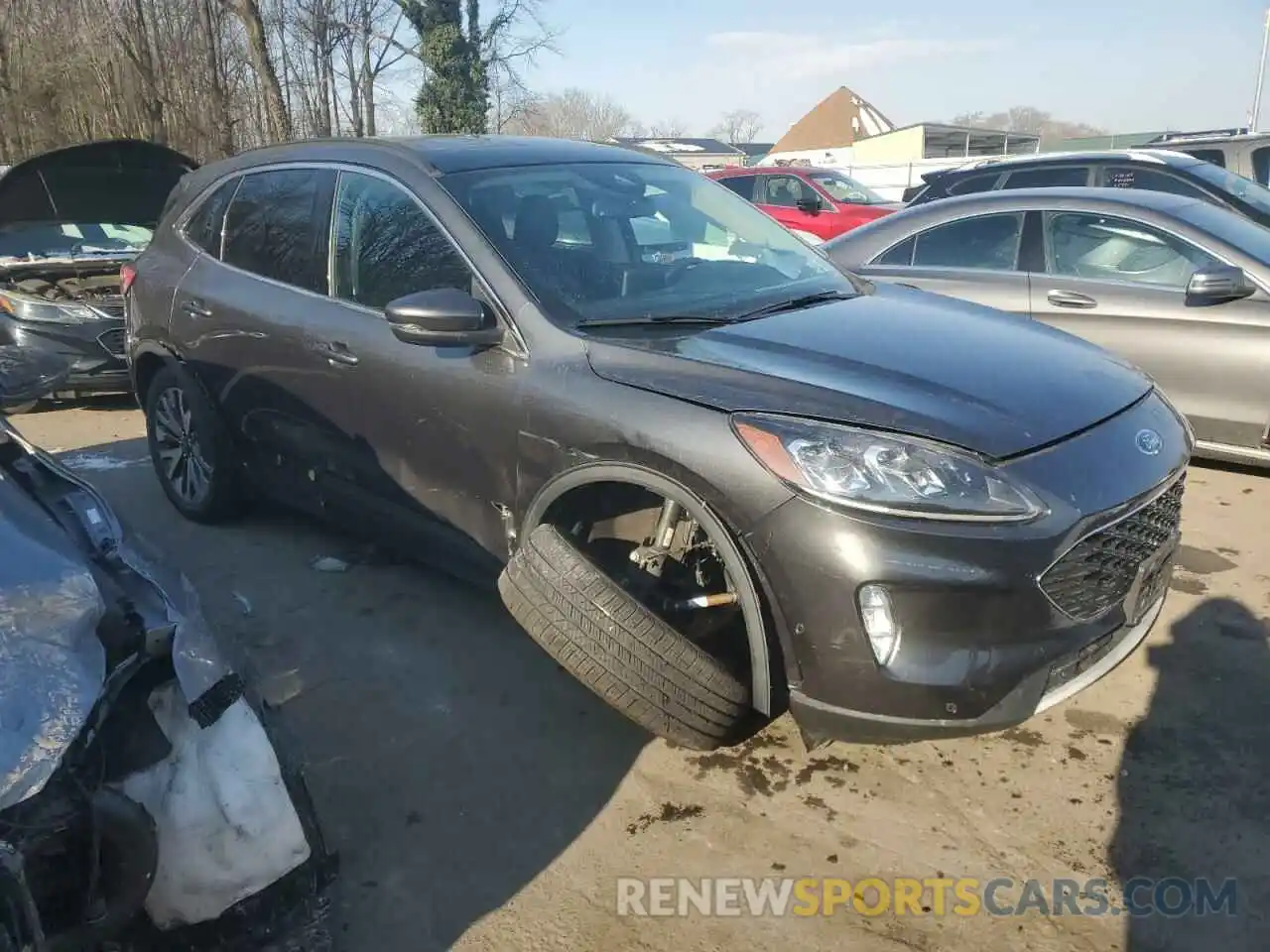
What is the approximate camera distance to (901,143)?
1689 inches

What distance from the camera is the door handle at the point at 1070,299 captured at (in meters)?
5.13

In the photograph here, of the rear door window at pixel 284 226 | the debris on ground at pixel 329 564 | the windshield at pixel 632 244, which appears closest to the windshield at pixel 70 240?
the rear door window at pixel 284 226

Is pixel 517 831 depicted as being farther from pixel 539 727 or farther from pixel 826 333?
pixel 826 333

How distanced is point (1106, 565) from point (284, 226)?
3292 millimetres

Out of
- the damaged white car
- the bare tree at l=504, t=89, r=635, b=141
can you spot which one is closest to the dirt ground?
the damaged white car

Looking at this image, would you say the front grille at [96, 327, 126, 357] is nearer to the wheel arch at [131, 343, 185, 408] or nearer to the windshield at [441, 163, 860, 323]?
the wheel arch at [131, 343, 185, 408]

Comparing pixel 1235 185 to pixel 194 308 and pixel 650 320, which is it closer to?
pixel 650 320

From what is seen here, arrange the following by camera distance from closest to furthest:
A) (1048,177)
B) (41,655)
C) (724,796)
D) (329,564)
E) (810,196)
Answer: (41,655)
(724,796)
(329,564)
(1048,177)
(810,196)

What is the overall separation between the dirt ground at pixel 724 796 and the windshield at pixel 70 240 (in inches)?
180

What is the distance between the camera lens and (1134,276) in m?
5.14

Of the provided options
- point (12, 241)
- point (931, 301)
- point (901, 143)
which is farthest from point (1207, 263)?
point (901, 143)

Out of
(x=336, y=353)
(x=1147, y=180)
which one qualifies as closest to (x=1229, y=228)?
(x=1147, y=180)

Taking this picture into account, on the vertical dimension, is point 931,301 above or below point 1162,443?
A: above

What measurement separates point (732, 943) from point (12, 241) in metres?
7.17
